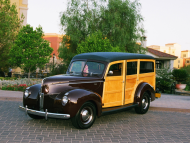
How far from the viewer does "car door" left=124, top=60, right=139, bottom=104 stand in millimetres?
7471

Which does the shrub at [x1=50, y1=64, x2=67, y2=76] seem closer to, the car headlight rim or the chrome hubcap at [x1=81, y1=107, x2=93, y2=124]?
the chrome hubcap at [x1=81, y1=107, x2=93, y2=124]

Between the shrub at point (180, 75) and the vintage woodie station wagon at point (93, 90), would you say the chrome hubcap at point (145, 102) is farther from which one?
the shrub at point (180, 75)

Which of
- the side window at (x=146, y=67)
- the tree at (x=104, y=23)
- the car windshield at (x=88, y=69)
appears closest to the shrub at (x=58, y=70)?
the tree at (x=104, y=23)

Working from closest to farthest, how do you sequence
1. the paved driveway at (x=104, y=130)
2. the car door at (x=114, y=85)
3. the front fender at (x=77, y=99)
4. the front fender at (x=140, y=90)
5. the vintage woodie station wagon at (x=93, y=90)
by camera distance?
the paved driveway at (x=104, y=130)
the front fender at (x=77, y=99)
the vintage woodie station wagon at (x=93, y=90)
the car door at (x=114, y=85)
the front fender at (x=140, y=90)

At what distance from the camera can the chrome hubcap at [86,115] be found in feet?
19.6

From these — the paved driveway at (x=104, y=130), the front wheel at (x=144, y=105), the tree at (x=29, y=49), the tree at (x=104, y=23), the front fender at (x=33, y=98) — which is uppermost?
the tree at (x=104, y=23)

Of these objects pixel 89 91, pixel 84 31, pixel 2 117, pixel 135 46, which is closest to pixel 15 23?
pixel 84 31

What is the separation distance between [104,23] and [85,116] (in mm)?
20850

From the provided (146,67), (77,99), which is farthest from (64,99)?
(146,67)

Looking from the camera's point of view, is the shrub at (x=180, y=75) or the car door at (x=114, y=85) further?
the shrub at (x=180, y=75)

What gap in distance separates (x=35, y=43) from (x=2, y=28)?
685 centimetres

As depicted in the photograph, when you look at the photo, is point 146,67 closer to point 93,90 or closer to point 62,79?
point 93,90

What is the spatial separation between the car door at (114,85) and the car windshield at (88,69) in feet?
0.85

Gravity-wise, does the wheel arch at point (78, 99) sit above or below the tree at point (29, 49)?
below
